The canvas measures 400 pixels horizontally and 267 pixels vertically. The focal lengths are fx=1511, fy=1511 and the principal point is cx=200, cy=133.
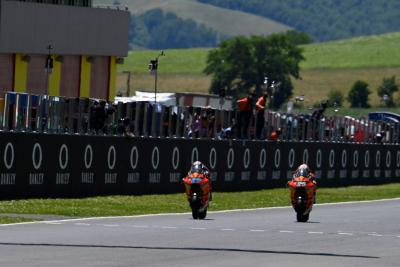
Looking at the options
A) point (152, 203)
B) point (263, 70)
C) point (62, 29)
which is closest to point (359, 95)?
point (263, 70)

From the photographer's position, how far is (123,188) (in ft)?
119

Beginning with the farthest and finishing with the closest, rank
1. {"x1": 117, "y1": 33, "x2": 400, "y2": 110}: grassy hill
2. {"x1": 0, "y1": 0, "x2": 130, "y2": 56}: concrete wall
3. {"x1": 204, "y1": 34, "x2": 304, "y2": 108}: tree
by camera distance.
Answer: {"x1": 117, "y1": 33, "x2": 400, "y2": 110}: grassy hill → {"x1": 204, "y1": 34, "x2": 304, "y2": 108}: tree → {"x1": 0, "y1": 0, "x2": 130, "y2": 56}: concrete wall

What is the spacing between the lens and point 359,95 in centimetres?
15012

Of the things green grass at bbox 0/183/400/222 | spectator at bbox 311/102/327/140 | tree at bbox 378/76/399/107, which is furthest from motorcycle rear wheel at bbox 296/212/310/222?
tree at bbox 378/76/399/107

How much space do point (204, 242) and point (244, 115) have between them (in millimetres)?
22535

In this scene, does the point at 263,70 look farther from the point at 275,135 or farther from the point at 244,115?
the point at 244,115

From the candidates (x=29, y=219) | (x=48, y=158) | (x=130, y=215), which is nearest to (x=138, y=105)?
(x=48, y=158)

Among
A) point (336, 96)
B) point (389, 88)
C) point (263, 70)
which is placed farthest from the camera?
point (389, 88)

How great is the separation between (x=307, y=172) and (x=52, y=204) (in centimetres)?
557

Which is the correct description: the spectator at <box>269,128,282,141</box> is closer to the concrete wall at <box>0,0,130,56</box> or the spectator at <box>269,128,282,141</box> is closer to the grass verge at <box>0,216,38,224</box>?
the concrete wall at <box>0,0,130,56</box>

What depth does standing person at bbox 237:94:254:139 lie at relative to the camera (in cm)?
4319

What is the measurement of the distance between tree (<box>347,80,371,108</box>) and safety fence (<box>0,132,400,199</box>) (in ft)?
302

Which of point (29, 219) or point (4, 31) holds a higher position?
point (4, 31)

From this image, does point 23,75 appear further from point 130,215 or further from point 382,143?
point 130,215
